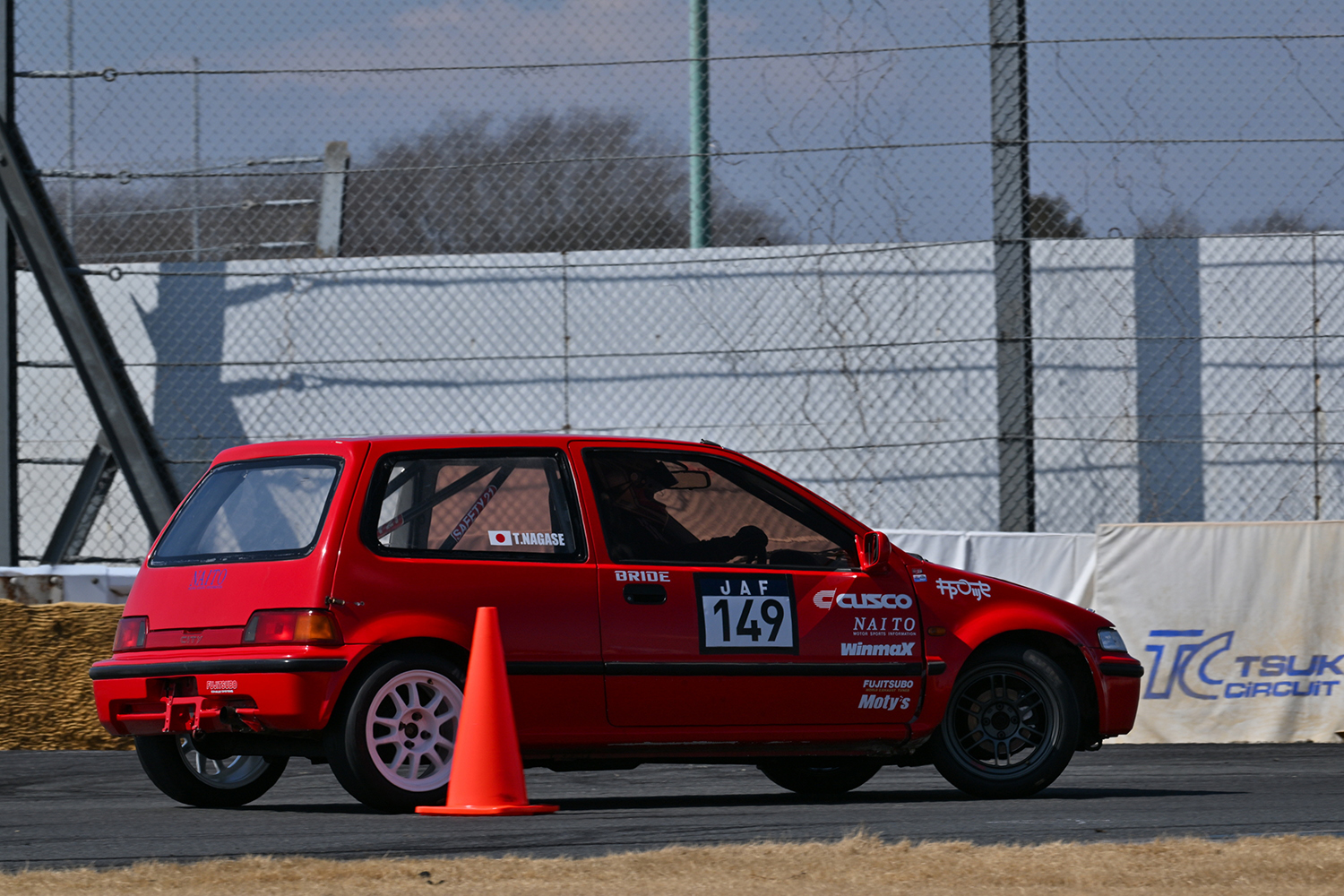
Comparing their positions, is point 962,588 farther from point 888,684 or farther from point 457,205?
point 457,205

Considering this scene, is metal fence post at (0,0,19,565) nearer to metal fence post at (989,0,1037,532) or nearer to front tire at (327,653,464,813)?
front tire at (327,653,464,813)

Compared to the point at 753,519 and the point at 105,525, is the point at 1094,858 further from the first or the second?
the point at 105,525

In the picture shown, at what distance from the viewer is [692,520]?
731 centimetres

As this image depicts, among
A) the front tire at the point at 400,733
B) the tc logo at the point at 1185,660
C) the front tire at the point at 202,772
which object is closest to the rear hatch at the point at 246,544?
the front tire at the point at 400,733

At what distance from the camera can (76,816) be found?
679 centimetres

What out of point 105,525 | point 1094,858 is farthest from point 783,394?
point 1094,858

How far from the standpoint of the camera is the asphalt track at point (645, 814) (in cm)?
582

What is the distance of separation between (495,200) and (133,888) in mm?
8510

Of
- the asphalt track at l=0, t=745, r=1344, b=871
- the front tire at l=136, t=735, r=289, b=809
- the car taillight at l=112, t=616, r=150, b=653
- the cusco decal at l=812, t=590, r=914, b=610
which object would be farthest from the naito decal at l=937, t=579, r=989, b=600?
the car taillight at l=112, t=616, r=150, b=653

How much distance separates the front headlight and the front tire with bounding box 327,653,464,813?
2.72 meters

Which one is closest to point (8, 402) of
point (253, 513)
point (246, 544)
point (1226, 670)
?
point (253, 513)

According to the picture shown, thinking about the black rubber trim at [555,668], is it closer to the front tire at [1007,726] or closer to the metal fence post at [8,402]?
the front tire at [1007,726]

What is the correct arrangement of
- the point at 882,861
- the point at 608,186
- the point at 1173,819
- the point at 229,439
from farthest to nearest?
the point at 229,439 < the point at 608,186 < the point at 1173,819 < the point at 882,861

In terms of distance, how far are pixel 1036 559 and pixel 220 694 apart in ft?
19.2
